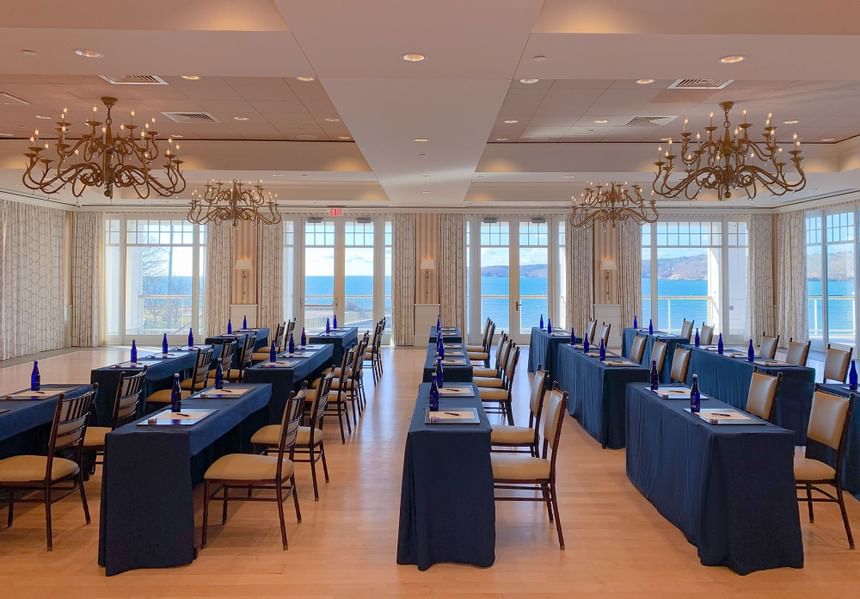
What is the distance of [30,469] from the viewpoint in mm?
4312

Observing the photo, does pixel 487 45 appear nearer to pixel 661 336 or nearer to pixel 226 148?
pixel 226 148

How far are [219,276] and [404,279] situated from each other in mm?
4716

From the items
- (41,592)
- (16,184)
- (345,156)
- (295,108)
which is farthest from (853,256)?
(16,184)

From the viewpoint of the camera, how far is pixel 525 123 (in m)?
9.23

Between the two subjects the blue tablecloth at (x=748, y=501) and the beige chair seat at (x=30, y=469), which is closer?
the blue tablecloth at (x=748, y=501)

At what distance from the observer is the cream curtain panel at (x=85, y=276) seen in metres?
16.8

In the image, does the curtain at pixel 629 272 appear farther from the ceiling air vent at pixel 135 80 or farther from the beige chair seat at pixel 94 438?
the beige chair seat at pixel 94 438

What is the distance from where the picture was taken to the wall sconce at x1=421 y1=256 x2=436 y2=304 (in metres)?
16.9

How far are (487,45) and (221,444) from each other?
383cm

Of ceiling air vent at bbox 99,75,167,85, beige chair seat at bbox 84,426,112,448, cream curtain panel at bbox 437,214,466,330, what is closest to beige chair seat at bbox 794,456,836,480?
beige chair seat at bbox 84,426,112,448

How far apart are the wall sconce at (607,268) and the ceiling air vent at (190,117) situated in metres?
10.8

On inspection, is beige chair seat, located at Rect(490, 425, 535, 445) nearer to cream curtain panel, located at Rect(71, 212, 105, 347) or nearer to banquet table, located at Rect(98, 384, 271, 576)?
banquet table, located at Rect(98, 384, 271, 576)

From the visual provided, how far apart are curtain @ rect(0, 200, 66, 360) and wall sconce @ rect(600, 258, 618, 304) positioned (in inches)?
524

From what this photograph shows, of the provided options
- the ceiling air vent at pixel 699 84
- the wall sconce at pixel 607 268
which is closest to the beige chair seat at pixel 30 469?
the ceiling air vent at pixel 699 84
